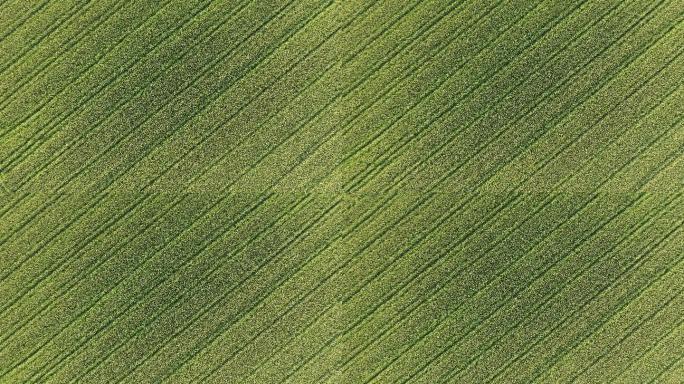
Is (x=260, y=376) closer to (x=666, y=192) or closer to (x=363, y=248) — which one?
(x=363, y=248)

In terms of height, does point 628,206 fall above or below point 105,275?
below

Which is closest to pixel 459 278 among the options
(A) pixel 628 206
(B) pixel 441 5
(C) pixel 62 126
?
(A) pixel 628 206

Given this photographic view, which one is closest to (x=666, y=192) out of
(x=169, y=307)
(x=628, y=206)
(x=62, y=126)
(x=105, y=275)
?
(x=628, y=206)

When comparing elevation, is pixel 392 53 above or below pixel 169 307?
above

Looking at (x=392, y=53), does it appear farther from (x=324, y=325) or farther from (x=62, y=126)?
(x=62, y=126)

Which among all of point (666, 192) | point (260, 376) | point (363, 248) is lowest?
point (666, 192)

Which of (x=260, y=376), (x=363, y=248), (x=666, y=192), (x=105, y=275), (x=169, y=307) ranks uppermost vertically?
(x=105, y=275)
